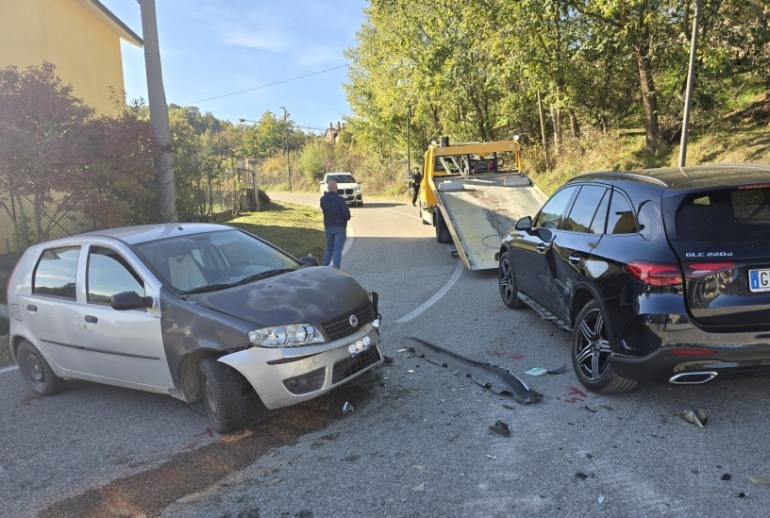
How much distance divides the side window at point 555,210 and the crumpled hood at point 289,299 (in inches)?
89.3

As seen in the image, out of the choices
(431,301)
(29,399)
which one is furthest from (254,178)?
(29,399)

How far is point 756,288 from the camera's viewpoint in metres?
3.44

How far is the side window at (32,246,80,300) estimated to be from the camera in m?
4.81

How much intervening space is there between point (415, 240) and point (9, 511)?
1208 cm

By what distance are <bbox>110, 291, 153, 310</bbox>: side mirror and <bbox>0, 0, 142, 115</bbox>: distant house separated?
10870mm

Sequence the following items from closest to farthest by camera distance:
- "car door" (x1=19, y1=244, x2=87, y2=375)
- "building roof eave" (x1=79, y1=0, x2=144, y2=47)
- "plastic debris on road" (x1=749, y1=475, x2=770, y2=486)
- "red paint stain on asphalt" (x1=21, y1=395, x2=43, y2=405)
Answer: "plastic debris on road" (x1=749, y1=475, x2=770, y2=486) → "car door" (x1=19, y1=244, x2=87, y2=375) → "red paint stain on asphalt" (x1=21, y1=395, x2=43, y2=405) → "building roof eave" (x1=79, y1=0, x2=144, y2=47)

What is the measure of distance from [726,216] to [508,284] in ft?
11.7

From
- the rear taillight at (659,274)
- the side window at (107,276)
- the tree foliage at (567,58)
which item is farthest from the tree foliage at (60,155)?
the tree foliage at (567,58)

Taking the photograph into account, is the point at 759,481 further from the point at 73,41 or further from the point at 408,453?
the point at 73,41

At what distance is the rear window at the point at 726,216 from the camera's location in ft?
11.8

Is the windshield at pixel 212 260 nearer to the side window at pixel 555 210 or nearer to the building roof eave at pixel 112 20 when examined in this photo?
the side window at pixel 555 210

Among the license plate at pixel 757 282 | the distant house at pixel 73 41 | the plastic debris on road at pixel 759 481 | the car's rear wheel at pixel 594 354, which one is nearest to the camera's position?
the plastic debris on road at pixel 759 481

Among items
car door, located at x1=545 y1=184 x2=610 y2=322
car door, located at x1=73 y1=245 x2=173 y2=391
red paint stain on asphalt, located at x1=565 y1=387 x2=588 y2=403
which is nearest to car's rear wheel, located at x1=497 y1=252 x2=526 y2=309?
car door, located at x1=545 y1=184 x2=610 y2=322

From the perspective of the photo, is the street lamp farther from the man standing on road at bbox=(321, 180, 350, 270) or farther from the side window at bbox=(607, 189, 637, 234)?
the side window at bbox=(607, 189, 637, 234)
